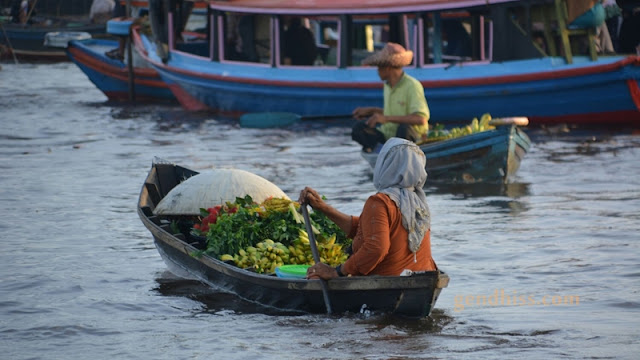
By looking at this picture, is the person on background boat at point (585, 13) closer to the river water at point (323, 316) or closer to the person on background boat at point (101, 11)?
the river water at point (323, 316)

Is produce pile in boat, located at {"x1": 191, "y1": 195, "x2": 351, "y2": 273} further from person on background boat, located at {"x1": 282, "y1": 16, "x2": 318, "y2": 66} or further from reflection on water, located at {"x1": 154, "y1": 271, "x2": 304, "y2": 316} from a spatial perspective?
person on background boat, located at {"x1": 282, "y1": 16, "x2": 318, "y2": 66}

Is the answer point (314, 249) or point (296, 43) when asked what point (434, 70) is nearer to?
point (296, 43)

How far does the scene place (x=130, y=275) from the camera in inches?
369

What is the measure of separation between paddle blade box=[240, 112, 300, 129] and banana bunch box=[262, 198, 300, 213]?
11357mm

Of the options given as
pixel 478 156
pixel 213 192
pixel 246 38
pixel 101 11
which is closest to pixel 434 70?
pixel 246 38

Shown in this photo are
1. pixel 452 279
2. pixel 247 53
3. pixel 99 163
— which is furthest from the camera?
pixel 247 53

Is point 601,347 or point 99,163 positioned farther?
point 99,163

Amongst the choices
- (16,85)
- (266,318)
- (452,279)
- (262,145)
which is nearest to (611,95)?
(262,145)

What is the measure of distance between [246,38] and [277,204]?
12.7 metres

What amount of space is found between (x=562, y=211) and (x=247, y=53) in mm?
10145

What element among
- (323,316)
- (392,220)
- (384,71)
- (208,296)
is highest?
(384,71)

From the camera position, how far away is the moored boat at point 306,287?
22.8ft

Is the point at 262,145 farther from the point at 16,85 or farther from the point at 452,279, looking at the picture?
the point at 16,85

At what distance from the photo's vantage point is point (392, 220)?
268 inches
